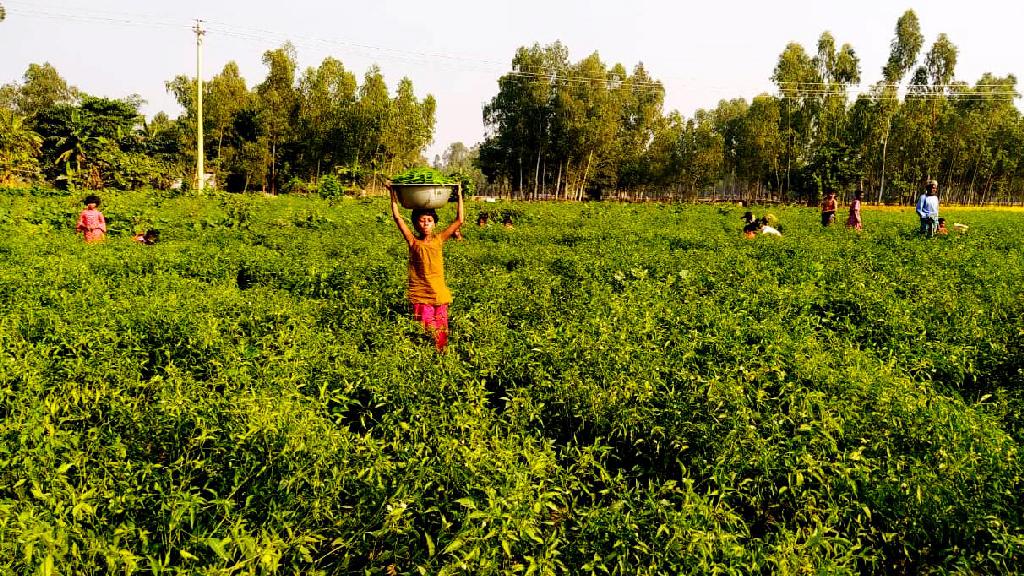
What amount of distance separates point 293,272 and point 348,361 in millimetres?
4619

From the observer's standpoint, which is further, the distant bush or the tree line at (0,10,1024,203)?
the tree line at (0,10,1024,203)

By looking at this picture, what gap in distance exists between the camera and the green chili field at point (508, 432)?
10.3 feet

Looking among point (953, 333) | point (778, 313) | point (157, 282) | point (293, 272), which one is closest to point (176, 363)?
point (157, 282)

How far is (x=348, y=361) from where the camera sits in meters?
5.64

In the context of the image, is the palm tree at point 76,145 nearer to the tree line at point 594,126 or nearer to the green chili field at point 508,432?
the tree line at point 594,126

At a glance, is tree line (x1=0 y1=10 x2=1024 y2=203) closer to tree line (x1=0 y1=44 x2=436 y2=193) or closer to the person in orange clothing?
tree line (x1=0 y1=44 x2=436 y2=193)

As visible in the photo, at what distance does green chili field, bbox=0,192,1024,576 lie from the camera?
3137mm

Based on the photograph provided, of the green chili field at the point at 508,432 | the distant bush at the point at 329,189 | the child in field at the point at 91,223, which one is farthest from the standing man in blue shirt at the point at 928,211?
the distant bush at the point at 329,189

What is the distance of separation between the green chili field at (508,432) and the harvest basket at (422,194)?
131 cm

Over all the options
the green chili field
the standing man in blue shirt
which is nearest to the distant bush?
the green chili field

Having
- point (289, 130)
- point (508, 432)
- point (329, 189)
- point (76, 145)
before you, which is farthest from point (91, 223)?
point (289, 130)

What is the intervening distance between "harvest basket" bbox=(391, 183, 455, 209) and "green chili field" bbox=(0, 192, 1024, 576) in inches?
51.7

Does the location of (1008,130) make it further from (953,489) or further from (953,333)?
(953,489)

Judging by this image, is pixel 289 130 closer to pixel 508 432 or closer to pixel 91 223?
pixel 91 223
